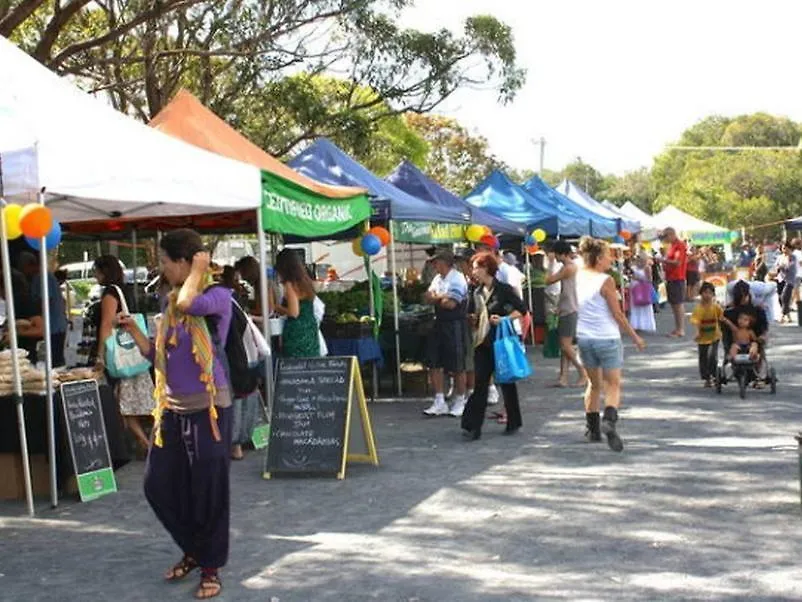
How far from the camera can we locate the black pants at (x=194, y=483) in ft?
19.3

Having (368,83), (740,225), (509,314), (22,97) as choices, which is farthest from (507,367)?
(740,225)

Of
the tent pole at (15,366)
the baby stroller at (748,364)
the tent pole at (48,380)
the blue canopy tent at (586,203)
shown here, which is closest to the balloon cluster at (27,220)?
the tent pole at (15,366)

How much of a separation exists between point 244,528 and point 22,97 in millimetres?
3537

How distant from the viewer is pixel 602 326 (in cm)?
972

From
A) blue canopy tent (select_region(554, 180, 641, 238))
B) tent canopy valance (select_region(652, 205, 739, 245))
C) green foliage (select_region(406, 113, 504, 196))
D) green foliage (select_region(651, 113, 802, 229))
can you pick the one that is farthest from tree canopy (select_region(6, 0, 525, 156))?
green foliage (select_region(651, 113, 802, 229))

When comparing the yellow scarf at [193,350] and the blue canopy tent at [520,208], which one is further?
the blue canopy tent at [520,208]

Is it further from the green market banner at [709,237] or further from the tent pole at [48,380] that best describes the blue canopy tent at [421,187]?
the green market banner at [709,237]

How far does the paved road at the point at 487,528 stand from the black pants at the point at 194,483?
0.27 meters

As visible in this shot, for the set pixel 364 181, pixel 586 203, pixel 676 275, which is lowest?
pixel 676 275

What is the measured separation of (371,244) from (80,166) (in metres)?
5.54

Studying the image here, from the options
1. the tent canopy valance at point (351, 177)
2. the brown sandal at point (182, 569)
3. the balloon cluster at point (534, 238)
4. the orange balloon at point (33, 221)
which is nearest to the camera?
the brown sandal at point (182, 569)

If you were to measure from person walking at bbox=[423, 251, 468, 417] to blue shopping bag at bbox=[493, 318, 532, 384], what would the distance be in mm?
1582

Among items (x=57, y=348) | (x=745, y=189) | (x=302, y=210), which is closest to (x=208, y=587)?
(x=57, y=348)

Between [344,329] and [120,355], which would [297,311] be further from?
[344,329]
